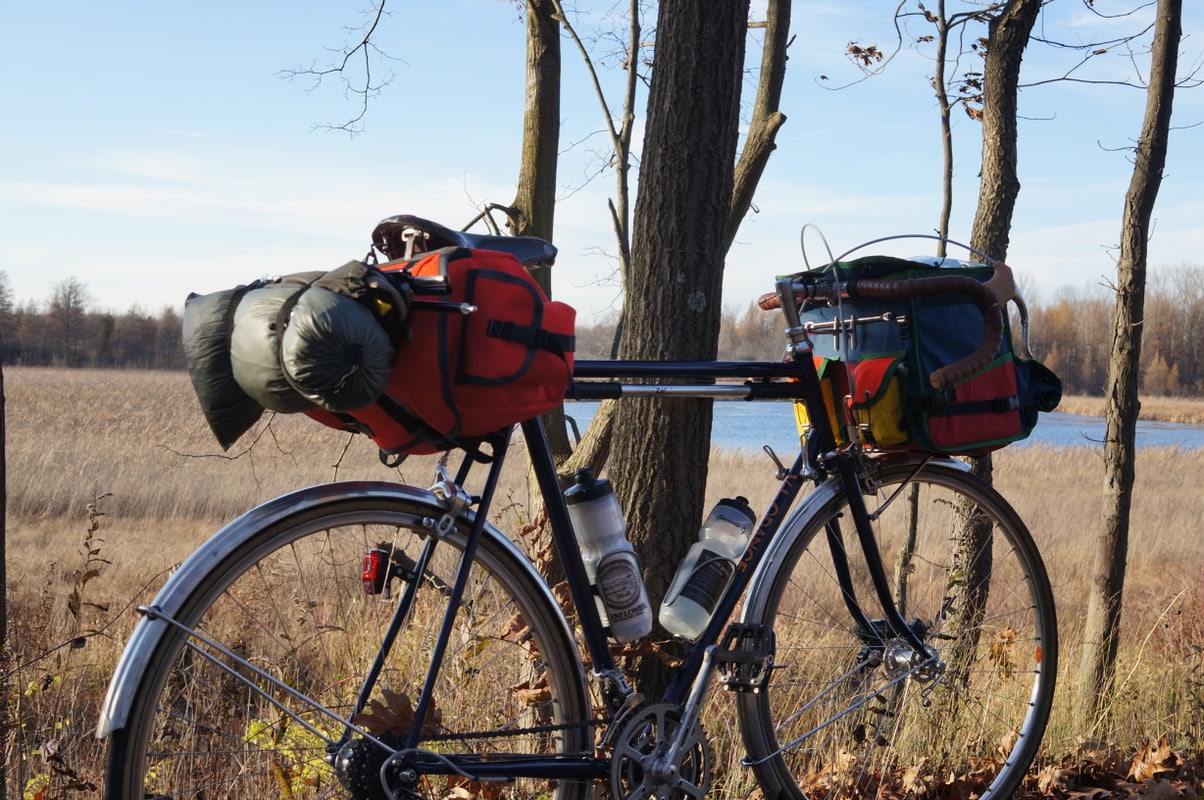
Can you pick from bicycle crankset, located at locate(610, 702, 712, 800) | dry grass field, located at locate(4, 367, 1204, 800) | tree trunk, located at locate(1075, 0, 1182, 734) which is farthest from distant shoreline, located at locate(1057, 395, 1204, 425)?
bicycle crankset, located at locate(610, 702, 712, 800)

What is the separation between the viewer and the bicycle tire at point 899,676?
8.75ft

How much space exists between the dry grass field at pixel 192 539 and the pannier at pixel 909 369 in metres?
1.48

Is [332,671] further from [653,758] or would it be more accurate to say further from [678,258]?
[678,258]

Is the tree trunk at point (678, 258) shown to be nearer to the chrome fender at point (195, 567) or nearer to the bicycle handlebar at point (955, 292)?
the bicycle handlebar at point (955, 292)

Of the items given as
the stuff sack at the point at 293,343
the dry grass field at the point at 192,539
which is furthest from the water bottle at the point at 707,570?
the dry grass field at the point at 192,539

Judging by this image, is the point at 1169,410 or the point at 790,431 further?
the point at 1169,410

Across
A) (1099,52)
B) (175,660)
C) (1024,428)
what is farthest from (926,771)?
(1099,52)

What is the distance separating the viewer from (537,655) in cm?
238

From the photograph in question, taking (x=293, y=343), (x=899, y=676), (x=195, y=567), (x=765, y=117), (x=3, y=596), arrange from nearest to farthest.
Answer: (x=293, y=343) → (x=195, y=567) → (x=3, y=596) → (x=899, y=676) → (x=765, y=117)

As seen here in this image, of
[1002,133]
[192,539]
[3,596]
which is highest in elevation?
[1002,133]

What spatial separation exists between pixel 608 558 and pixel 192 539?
11.0m

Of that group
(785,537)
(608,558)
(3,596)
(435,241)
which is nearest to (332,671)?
(608,558)

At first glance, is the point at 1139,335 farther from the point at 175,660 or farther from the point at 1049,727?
the point at 175,660

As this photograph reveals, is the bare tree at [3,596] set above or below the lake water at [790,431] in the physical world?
above
